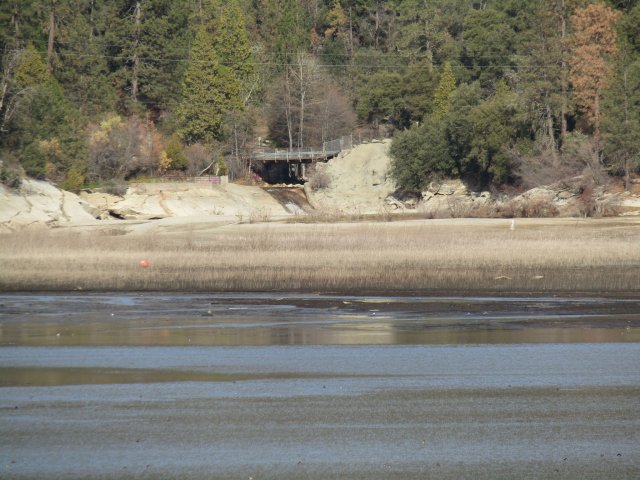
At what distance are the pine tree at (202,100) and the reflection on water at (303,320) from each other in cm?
6164

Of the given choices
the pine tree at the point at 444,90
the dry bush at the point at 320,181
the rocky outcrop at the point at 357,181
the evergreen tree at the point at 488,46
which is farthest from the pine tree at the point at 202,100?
the evergreen tree at the point at 488,46

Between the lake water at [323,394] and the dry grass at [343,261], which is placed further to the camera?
the dry grass at [343,261]

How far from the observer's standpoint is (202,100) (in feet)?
306

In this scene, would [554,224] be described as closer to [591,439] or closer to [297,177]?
[591,439]

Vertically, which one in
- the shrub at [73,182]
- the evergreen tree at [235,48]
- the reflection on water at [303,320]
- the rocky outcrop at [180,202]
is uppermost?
the evergreen tree at [235,48]

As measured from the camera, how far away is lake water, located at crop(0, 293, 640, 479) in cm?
1295

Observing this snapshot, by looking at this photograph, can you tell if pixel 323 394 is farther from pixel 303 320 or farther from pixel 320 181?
pixel 320 181

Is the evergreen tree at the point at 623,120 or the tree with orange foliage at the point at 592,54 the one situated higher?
the tree with orange foliage at the point at 592,54

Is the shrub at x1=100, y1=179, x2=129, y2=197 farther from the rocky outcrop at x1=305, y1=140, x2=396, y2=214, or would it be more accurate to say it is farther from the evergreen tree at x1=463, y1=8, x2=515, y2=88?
the evergreen tree at x1=463, y1=8, x2=515, y2=88

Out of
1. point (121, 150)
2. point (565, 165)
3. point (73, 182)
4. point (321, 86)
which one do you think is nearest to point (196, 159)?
point (121, 150)

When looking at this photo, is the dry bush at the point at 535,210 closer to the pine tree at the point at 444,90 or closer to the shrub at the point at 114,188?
the shrub at the point at 114,188

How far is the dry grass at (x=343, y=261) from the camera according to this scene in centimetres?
3297

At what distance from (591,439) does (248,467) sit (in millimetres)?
4255

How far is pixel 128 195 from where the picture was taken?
243 ft
